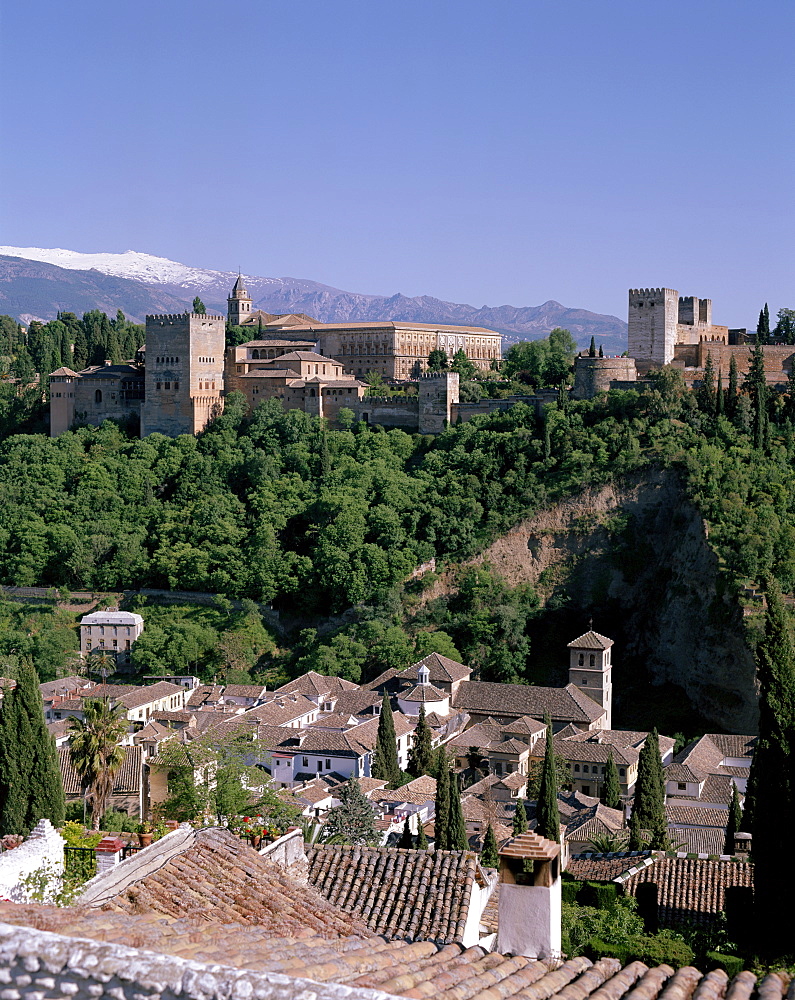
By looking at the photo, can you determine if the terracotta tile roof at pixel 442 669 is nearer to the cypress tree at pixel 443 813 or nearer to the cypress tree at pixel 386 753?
the cypress tree at pixel 386 753

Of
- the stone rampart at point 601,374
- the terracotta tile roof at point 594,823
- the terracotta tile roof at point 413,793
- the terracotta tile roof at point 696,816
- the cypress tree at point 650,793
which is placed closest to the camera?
the cypress tree at point 650,793

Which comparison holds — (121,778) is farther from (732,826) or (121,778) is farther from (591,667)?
(591,667)

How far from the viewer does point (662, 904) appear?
71.7ft

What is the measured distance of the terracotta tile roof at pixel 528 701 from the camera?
4684cm

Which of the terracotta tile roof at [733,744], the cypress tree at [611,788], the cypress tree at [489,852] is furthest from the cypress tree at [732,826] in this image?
the terracotta tile roof at [733,744]

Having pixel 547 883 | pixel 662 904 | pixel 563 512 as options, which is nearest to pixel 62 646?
pixel 563 512

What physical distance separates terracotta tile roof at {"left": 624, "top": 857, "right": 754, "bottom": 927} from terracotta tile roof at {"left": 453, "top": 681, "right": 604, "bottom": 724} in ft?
75.2

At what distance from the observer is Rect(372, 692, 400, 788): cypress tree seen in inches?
1582

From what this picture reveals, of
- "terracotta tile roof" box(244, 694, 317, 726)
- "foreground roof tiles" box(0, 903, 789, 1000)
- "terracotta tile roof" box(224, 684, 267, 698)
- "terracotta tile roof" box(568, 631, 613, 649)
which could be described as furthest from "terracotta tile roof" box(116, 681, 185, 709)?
"foreground roof tiles" box(0, 903, 789, 1000)

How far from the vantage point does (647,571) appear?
183ft

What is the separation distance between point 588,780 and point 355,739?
8019mm

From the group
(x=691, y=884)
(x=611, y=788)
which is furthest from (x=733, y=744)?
(x=691, y=884)

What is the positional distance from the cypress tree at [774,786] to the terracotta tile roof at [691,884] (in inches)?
86.1

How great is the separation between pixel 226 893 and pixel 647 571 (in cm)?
4700
